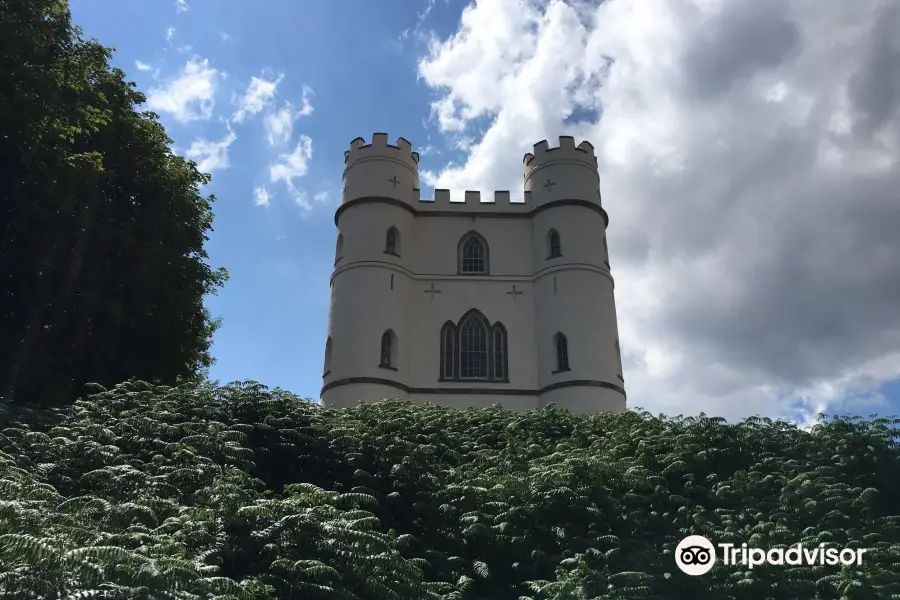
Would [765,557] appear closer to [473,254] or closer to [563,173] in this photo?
[473,254]

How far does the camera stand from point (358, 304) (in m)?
27.3

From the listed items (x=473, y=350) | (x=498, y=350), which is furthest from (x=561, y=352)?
(x=473, y=350)

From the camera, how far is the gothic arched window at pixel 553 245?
94.7 feet

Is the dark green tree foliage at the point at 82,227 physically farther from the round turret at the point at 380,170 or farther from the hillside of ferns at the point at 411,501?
the round turret at the point at 380,170

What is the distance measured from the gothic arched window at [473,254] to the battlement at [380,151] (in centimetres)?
415

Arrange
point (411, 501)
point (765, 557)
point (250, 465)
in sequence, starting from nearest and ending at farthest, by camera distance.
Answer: point (765, 557) < point (250, 465) < point (411, 501)

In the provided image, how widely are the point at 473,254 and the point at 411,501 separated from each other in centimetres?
1858

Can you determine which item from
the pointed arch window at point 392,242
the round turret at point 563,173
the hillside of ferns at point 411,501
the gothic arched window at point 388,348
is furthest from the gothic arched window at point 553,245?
the hillside of ferns at point 411,501

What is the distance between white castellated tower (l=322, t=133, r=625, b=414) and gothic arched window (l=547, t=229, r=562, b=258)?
2.3 inches

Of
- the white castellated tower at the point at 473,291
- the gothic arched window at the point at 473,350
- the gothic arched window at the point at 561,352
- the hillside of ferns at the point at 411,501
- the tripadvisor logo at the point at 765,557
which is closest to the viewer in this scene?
the hillside of ferns at the point at 411,501

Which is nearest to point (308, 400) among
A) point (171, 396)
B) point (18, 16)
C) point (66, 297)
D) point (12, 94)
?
point (171, 396)

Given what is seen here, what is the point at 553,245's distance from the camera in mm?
29312

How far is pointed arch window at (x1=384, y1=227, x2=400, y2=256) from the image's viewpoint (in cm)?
2874

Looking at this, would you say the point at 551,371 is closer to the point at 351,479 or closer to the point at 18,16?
the point at 351,479
